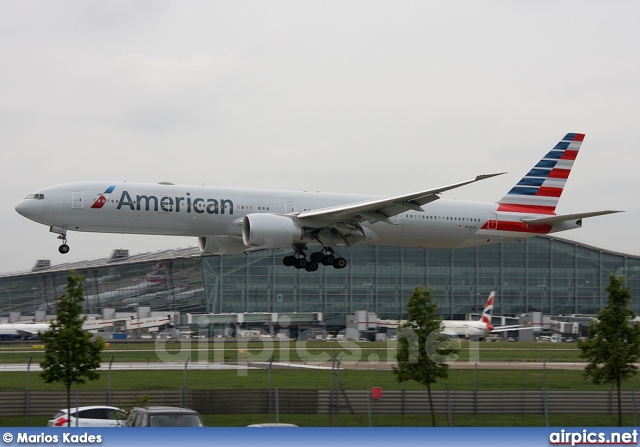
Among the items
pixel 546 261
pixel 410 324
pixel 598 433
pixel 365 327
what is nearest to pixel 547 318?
pixel 546 261

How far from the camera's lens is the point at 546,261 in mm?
86750

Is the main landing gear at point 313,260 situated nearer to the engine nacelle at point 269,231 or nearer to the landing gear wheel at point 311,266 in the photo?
the landing gear wheel at point 311,266

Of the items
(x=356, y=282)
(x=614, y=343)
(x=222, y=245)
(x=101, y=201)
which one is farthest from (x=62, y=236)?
(x=356, y=282)

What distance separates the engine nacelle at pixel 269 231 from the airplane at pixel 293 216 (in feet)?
0.15

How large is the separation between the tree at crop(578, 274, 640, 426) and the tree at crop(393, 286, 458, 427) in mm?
5185

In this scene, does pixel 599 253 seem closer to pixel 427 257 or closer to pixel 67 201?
pixel 427 257

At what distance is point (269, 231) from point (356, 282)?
46.7 meters

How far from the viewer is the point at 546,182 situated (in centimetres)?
4781

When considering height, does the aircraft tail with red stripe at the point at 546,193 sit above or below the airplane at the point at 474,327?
above

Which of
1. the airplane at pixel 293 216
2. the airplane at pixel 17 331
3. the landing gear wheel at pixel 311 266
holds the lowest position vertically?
the airplane at pixel 17 331

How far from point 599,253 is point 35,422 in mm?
71304

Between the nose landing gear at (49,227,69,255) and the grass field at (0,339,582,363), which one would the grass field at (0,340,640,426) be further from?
the nose landing gear at (49,227,69,255)

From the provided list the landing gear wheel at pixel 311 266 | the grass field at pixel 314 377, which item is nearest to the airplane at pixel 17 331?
the grass field at pixel 314 377

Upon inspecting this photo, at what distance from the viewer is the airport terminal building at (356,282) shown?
278ft
